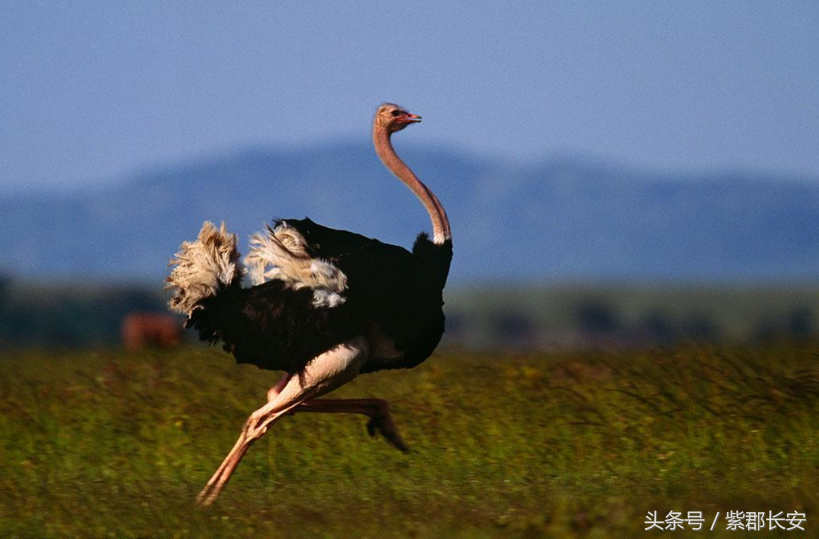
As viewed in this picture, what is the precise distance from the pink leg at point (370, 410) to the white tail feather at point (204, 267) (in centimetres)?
84

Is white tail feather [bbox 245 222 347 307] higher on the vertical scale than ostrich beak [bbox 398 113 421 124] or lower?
lower

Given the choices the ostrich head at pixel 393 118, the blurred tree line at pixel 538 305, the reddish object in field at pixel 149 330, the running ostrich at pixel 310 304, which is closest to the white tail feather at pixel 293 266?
the running ostrich at pixel 310 304

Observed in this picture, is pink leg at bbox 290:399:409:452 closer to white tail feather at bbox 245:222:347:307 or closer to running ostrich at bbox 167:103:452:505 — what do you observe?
running ostrich at bbox 167:103:452:505

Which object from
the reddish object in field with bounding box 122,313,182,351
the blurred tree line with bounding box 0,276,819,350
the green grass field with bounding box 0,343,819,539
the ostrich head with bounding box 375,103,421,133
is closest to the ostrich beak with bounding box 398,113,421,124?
the ostrich head with bounding box 375,103,421,133

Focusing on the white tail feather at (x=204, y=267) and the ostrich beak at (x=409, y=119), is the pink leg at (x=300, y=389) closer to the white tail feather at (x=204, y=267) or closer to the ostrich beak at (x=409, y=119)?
the white tail feather at (x=204, y=267)

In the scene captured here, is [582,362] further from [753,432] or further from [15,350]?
[15,350]

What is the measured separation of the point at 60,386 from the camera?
44.5 ft

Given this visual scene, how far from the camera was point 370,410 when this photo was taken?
967 cm

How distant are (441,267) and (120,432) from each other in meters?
3.53

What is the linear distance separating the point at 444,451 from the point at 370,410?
1.18 metres

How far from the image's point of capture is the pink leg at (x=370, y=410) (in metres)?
9.53

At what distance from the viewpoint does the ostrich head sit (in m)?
10.2

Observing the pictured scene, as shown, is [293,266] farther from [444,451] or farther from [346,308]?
[444,451]

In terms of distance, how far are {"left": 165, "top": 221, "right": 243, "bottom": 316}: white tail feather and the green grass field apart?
3.59ft
